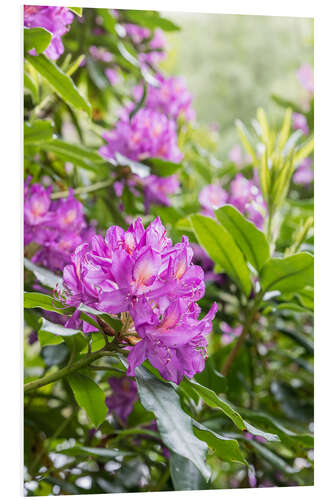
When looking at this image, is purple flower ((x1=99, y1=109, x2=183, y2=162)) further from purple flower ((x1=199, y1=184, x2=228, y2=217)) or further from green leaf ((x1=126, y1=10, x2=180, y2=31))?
green leaf ((x1=126, y1=10, x2=180, y2=31))

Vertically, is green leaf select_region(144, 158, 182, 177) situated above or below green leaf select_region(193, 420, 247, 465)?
above

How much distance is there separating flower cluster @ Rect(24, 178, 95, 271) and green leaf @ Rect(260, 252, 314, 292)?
328mm

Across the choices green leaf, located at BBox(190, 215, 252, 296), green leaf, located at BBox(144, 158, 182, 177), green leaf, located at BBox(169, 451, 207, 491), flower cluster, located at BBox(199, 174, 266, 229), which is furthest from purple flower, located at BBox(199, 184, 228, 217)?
green leaf, located at BBox(169, 451, 207, 491)

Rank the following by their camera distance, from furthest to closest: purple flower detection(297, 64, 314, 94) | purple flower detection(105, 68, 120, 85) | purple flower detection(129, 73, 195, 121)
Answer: purple flower detection(297, 64, 314, 94)
purple flower detection(105, 68, 120, 85)
purple flower detection(129, 73, 195, 121)

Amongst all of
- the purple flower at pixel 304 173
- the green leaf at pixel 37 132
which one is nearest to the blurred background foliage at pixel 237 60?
the purple flower at pixel 304 173

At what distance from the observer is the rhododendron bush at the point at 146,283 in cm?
79

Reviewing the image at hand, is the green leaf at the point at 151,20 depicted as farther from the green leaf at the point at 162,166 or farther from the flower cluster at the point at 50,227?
the flower cluster at the point at 50,227

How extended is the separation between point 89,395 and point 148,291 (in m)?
0.26

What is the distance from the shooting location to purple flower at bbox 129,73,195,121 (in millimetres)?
1745

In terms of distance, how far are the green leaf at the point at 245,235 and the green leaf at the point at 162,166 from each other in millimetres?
214

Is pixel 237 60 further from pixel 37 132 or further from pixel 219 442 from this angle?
pixel 219 442

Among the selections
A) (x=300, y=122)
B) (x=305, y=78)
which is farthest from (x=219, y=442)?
(x=305, y=78)

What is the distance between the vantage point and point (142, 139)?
138cm

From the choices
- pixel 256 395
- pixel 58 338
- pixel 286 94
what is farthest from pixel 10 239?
pixel 286 94
